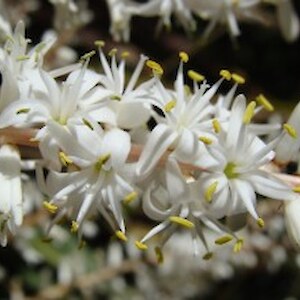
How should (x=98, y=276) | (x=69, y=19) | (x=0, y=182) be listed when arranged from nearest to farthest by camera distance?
(x=0, y=182) < (x=69, y=19) < (x=98, y=276)

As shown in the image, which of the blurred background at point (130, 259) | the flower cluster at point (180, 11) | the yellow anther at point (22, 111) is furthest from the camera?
the blurred background at point (130, 259)

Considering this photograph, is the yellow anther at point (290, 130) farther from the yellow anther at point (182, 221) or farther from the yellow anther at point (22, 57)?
the yellow anther at point (22, 57)

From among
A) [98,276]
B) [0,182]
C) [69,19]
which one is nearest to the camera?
[0,182]

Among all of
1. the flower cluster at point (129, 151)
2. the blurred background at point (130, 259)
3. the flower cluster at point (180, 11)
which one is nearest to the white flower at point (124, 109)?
the flower cluster at point (129, 151)

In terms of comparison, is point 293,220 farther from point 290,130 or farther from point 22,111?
point 22,111

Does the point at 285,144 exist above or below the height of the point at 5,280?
above

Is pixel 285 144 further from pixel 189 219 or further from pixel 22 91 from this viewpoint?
pixel 22 91

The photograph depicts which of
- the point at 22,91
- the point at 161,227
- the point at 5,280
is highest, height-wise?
the point at 22,91

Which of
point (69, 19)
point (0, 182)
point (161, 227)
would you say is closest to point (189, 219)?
point (161, 227)
